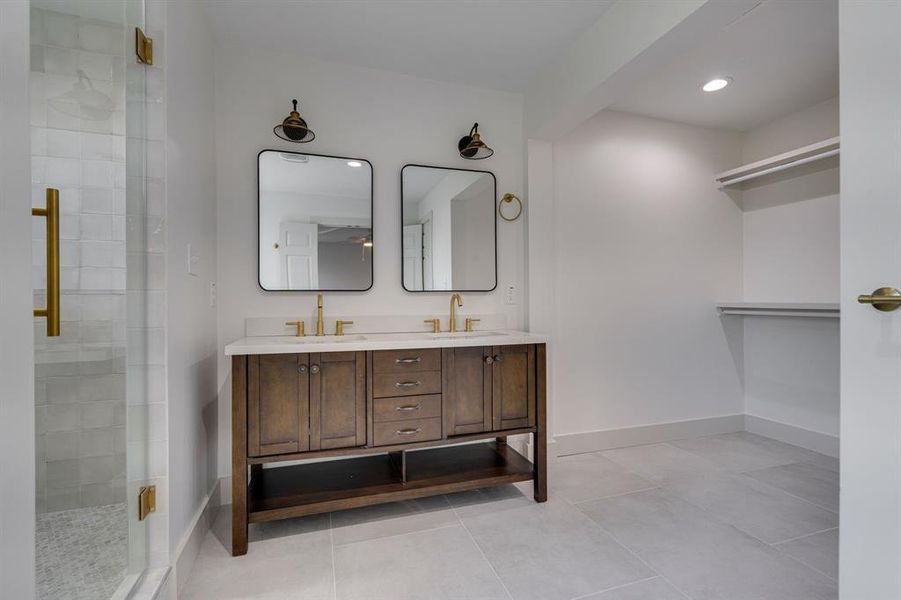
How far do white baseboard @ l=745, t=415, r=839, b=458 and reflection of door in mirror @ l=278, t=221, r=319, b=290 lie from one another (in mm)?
3637

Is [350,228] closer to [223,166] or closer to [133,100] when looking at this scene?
[223,166]

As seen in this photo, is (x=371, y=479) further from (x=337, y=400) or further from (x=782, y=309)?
(x=782, y=309)

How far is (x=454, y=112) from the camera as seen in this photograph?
285 centimetres

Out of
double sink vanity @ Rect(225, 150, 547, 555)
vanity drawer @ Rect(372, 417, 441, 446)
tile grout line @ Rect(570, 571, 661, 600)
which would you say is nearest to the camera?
tile grout line @ Rect(570, 571, 661, 600)

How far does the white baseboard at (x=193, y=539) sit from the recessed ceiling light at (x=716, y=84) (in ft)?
12.5

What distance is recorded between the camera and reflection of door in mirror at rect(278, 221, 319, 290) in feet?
8.09

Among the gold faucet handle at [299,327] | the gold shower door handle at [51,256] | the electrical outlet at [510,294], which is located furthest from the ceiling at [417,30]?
the gold shower door handle at [51,256]

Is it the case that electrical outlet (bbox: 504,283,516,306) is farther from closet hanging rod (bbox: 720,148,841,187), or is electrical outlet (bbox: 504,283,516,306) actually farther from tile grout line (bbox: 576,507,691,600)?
closet hanging rod (bbox: 720,148,841,187)

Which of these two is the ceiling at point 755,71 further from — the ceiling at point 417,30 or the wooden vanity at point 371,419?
the wooden vanity at point 371,419

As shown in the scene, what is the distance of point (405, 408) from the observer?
210cm

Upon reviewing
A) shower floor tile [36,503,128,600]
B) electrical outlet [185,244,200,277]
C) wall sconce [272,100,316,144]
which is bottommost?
shower floor tile [36,503,128,600]

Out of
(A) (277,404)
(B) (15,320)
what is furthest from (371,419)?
(B) (15,320)

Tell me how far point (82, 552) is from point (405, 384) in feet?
4.14

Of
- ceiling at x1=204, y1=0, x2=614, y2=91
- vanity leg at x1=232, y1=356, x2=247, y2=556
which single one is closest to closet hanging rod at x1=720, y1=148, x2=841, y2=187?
ceiling at x1=204, y1=0, x2=614, y2=91
